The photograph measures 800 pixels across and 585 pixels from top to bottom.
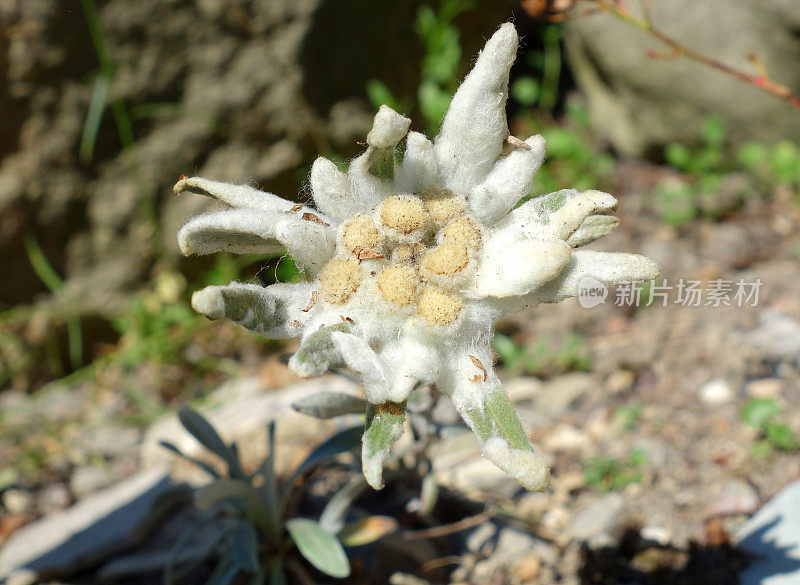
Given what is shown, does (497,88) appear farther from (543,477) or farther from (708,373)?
(708,373)

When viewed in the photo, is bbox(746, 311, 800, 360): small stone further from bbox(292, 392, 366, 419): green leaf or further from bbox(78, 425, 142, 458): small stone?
bbox(78, 425, 142, 458): small stone

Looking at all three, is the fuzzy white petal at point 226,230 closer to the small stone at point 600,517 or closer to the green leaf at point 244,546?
the green leaf at point 244,546

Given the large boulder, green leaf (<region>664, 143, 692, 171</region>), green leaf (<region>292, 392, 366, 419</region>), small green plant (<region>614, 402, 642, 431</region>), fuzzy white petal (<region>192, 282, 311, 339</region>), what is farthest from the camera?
green leaf (<region>664, 143, 692, 171</region>)

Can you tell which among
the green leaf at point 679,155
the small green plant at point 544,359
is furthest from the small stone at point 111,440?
the green leaf at point 679,155

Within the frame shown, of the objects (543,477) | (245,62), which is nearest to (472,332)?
(543,477)

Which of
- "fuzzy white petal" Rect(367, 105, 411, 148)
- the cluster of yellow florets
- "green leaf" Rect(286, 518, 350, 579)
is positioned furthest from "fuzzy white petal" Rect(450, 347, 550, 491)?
"green leaf" Rect(286, 518, 350, 579)

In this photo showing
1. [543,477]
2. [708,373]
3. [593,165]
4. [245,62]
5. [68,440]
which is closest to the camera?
[543,477]

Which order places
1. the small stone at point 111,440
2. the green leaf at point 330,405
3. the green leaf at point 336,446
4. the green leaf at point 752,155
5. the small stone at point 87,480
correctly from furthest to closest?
the green leaf at point 752,155
the small stone at point 111,440
the small stone at point 87,480
the green leaf at point 336,446
the green leaf at point 330,405
